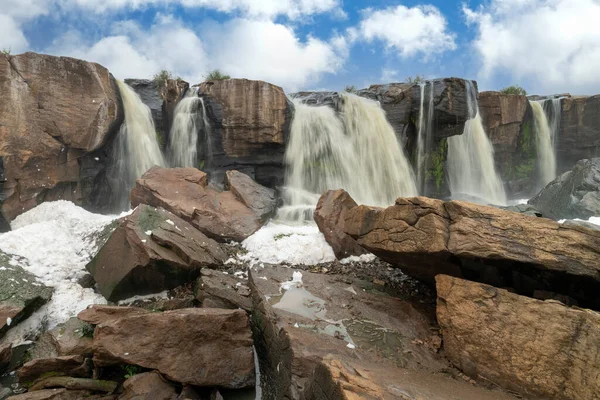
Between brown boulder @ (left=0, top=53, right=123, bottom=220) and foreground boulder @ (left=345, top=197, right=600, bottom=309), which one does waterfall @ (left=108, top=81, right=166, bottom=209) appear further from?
foreground boulder @ (left=345, top=197, right=600, bottom=309)

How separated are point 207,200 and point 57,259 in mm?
3770

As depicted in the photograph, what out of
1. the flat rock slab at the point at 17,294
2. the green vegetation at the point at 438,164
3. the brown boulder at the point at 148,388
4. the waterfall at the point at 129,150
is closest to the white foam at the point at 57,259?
the flat rock slab at the point at 17,294

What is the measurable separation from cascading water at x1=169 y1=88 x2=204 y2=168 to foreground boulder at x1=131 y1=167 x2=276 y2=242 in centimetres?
322

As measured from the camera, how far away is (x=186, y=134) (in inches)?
551

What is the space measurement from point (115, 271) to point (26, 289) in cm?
138

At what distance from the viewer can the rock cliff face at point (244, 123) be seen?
1351 cm

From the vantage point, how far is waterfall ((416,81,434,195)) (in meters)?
15.3

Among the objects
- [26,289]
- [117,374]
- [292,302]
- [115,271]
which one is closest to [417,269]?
[292,302]

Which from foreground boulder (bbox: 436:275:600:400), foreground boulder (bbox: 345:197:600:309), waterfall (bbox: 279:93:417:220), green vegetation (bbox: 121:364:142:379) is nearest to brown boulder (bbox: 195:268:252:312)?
green vegetation (bbox: 121:364:142:379)

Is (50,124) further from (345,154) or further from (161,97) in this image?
(345,154)

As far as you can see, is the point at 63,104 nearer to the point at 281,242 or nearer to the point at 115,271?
the point at 115,271

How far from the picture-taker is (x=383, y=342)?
15.0 feet

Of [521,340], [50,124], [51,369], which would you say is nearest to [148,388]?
[51,369]

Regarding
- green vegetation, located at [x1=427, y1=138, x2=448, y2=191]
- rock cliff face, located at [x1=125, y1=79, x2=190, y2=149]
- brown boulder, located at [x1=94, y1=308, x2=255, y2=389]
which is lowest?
brown boulder, located at [x1=94, y1=308, x2=255, y2=389]
